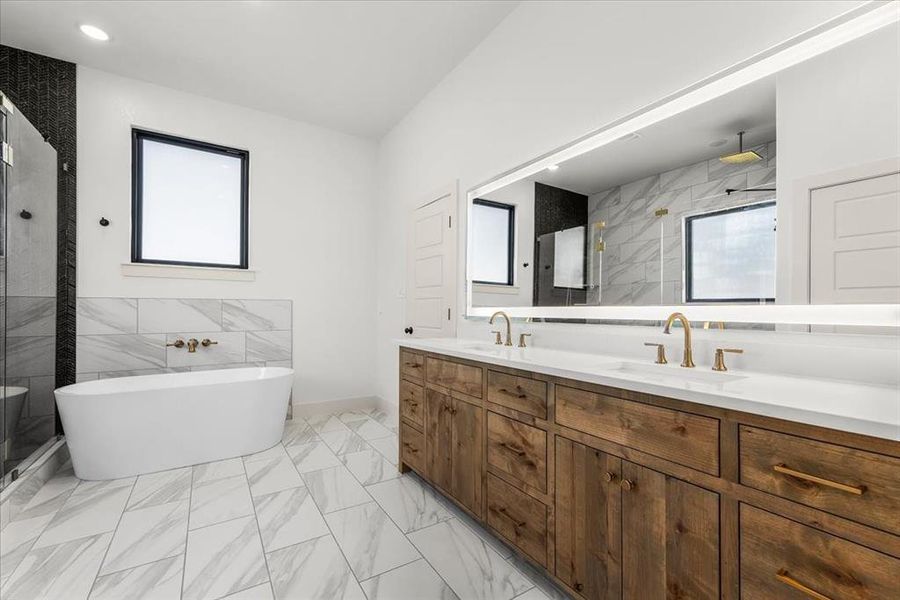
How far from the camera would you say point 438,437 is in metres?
2.09

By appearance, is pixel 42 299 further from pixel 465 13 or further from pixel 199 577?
pixel 465 13

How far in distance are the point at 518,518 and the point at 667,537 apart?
0.62 metres

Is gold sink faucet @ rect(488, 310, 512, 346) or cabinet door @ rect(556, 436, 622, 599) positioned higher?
gold sink faucet @ rect(488, 310, 512, 346)

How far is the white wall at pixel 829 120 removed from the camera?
1077 millimetres

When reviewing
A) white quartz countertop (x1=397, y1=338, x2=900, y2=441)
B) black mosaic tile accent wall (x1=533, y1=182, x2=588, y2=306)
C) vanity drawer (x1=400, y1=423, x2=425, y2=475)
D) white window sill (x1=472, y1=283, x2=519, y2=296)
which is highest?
black mosaic tile accent wall (x1=533, y1=182, x2=588, y2=306)

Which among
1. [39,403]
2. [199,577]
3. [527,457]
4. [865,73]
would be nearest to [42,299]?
[39,403]

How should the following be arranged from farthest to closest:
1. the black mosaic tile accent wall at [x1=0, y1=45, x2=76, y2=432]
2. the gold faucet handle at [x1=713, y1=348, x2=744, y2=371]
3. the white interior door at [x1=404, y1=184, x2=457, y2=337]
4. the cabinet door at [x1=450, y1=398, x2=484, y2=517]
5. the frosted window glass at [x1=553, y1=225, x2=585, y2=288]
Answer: the white interior door at [x1=404, y1=184, x2=457, y2=337], the black mosaic tile accent wall at [x1=0, y1=45, x2=76, y2=432], the frosted window glass at [x1=553, y1=225, x2=585, y2=288], the cabinet door at [x1=450, y1=398, x2=484, y2=517], the gold faucet handle at [x1=713, y1=348, x2=744, y2=371]

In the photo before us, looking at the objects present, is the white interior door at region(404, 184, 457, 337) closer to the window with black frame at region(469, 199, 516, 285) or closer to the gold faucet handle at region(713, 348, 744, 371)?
the window with black frame at region(469, 199, 516, 285)

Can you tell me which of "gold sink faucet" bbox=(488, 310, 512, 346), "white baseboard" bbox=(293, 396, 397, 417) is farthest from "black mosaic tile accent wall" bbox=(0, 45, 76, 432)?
"gold sink faucet" bbox=(488, 310, 512, 346)

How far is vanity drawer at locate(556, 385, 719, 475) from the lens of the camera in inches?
38.9

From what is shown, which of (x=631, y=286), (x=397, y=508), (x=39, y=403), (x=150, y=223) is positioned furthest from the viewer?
(x=150, y=223)

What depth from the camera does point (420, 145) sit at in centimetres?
340

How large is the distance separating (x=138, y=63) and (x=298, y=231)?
1.64 meters

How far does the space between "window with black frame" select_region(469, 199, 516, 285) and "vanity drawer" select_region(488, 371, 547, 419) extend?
0.91 m
